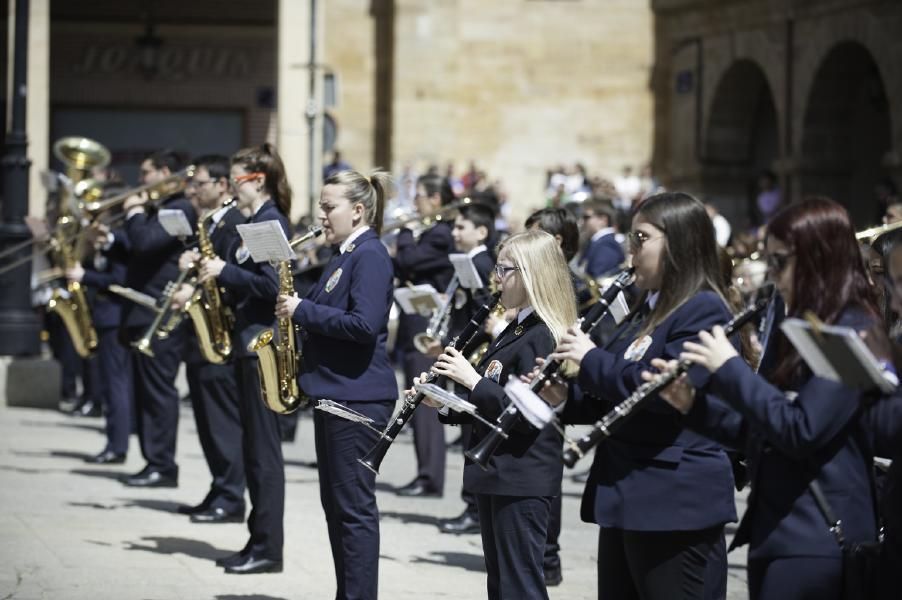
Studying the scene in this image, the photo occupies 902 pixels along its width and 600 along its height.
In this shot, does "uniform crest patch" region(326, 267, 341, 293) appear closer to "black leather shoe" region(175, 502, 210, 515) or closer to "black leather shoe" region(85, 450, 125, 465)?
"black leather shoe" region(175, 502, 210, 515)

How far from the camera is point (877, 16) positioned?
64.7 feet

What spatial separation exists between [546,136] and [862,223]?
545cm

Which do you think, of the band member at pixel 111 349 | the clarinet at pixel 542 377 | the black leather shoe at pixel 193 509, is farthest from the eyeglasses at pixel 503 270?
the band member at pixel 111 349

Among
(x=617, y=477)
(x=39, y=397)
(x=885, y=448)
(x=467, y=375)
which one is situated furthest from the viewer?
(x=39, y=397)

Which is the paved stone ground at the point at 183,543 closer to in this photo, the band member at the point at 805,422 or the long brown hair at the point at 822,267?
the band member at the point at 805,422

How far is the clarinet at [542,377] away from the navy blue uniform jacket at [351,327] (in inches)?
52.6

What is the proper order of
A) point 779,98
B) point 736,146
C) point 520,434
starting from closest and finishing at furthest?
point 520,434 → point 779,98 → point 736,146

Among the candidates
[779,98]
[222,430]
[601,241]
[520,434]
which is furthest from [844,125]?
[520,434]

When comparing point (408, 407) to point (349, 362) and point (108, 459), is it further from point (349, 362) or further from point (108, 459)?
point (108, 459)

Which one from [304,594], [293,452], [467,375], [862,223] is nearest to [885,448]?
[467,375]

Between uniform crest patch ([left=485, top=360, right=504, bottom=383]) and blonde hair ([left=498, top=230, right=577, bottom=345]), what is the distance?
0.75 ft

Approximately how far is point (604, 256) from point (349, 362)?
663 cm

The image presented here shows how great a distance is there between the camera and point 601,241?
518 inches

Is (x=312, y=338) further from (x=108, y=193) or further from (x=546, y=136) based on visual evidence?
(x=546, y=136)
